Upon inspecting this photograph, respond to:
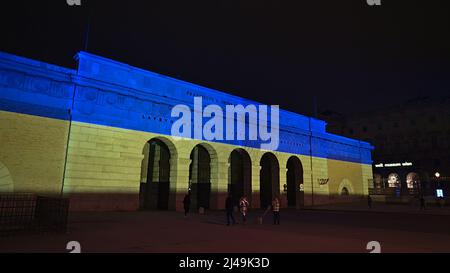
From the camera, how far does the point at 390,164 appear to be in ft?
213

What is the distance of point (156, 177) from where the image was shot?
86.8ft

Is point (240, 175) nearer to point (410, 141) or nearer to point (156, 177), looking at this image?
point (156, 177)

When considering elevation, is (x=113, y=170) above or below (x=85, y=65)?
below

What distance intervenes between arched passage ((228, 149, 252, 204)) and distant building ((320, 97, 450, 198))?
3779 centimetres

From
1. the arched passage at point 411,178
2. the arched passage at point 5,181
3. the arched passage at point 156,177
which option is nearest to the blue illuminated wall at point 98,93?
the arched passage at point 156,177

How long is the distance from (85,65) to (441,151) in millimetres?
64404

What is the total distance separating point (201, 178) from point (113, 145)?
30.9ft

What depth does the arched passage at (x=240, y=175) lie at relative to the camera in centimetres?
2892

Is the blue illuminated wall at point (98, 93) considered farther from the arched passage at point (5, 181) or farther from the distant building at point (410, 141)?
the distant building at point (410, 141)

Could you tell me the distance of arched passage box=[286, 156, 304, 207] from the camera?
33.7 m

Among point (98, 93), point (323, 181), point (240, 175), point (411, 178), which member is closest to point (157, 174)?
point (240, 175)
